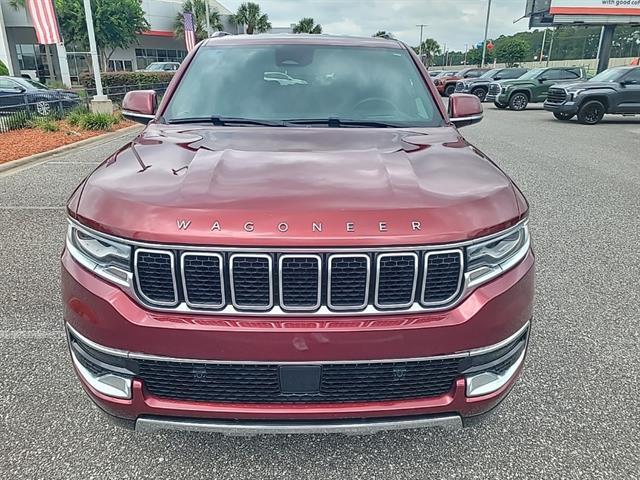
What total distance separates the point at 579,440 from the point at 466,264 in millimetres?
1254

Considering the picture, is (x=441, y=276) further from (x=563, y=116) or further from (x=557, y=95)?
(x=563, y=116)

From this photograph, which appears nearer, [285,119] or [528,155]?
[285,119]

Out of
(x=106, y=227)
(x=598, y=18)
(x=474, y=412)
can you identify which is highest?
(x=598, y=18)

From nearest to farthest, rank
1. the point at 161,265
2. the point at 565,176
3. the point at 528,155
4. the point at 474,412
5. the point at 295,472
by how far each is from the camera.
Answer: the point at 161,265
the point at 474,412
the point at 295,472
the point at 565,176
the point at 528,155

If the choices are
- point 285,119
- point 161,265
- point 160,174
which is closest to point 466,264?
point 161,265

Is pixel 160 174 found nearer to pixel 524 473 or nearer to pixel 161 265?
pixel 161 265

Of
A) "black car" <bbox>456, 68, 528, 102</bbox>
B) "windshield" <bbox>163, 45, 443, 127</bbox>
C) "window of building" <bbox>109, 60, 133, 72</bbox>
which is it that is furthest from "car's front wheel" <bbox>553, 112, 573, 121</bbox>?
"window of building" <bbox>109, 60, 133, 72</bbox>

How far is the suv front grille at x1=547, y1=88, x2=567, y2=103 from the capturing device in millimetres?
15594

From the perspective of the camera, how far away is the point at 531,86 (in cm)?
2064

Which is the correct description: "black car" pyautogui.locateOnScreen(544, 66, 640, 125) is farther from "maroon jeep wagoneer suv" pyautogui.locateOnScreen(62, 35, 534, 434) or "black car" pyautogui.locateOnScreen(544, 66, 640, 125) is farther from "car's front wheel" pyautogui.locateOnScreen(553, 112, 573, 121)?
"maroon jeep wagoneer suv" pyautogui.locateOnScreen(62, 35, 534, 434)

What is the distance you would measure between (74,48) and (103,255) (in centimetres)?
4651

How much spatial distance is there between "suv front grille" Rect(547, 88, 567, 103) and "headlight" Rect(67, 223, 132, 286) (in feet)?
54.7

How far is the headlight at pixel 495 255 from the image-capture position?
1791 millimetres

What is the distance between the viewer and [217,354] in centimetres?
171
